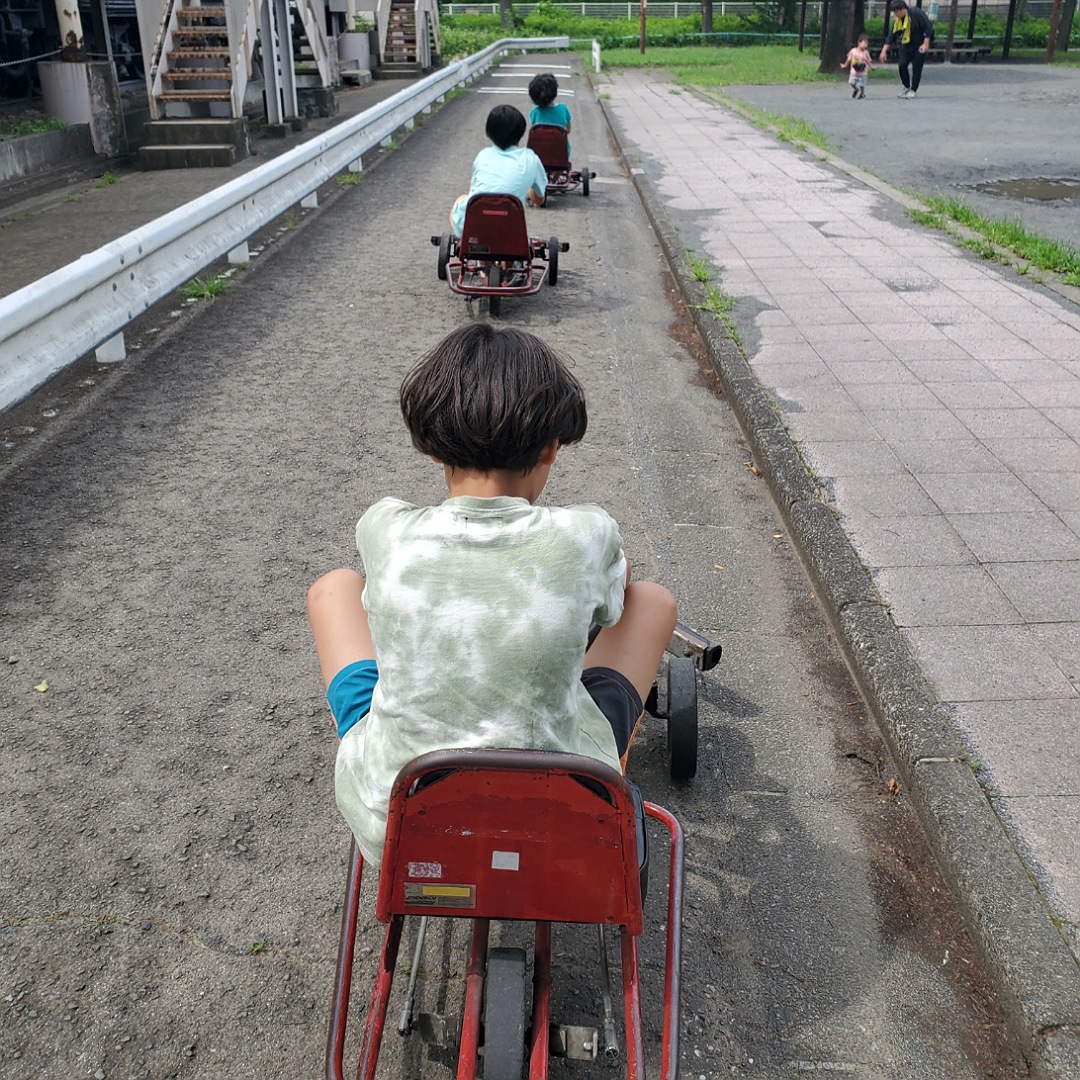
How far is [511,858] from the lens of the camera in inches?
74.5

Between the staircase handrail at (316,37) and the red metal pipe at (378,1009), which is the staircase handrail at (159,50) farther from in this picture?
the red metal pipe at (378,1009)

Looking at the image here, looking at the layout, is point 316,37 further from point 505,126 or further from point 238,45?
point 505,126

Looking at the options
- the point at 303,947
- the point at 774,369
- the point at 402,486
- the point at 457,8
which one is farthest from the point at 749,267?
the point at 457,8

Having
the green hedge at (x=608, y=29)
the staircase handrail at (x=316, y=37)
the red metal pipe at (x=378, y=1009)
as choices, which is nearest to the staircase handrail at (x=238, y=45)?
the staircase handrail at (x=316, y=37)

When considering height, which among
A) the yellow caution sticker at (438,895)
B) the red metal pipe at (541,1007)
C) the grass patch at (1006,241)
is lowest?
the grass patch at (1006,241)

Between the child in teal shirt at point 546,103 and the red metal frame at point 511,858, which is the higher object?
the child in teal shirt at point 546,103

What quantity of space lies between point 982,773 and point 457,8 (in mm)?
72706

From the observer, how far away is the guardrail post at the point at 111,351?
6488mm

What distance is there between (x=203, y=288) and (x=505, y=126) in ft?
7.95

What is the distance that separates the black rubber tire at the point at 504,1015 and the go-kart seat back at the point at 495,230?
598 centimetres

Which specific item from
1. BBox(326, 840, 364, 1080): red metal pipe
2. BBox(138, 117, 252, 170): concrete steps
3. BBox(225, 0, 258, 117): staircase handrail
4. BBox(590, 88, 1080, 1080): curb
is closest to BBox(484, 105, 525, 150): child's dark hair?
BBox(590, 88, 1080, 1080): curb

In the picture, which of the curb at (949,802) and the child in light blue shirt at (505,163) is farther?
the child in light blue shirt at (505,163)

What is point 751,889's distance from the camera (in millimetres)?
2691

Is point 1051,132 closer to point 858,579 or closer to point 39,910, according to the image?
point 858,579
